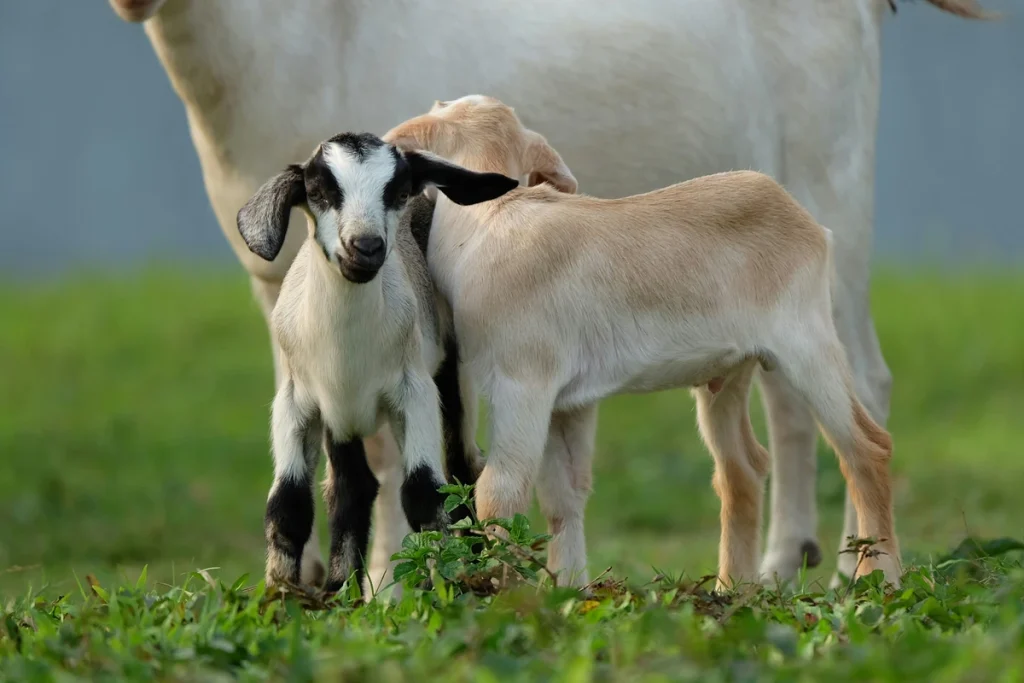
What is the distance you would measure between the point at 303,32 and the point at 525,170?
4.22ft

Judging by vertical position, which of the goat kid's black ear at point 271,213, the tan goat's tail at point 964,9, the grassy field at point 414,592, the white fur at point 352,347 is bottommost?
the grassy field at point 414,592

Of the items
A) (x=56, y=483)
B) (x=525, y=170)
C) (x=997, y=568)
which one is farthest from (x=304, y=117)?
(x=56, y=483)

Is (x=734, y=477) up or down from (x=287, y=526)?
down

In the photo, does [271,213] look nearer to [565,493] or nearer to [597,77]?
[565,493]

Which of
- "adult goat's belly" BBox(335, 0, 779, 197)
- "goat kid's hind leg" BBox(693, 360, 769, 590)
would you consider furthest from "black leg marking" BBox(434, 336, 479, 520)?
"adult goat's belly" BBox(335, 0, 779, 197)

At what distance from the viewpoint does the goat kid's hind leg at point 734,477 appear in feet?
16.1

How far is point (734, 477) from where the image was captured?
4.91 meters

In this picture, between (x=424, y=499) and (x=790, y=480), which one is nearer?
(x=424, y=499)

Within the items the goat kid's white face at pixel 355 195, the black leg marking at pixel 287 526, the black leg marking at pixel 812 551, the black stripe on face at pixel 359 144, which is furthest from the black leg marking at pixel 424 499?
the black leg marking at pixel 812 551

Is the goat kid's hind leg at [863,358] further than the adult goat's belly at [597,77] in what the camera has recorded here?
Yes

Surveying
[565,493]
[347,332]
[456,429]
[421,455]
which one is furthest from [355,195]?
[565,493]

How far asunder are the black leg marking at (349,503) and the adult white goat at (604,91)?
1165mm

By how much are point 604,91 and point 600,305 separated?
1.77 meters

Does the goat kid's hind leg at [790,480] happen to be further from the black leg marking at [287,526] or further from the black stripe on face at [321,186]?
the black stripe on face at [321,186]
